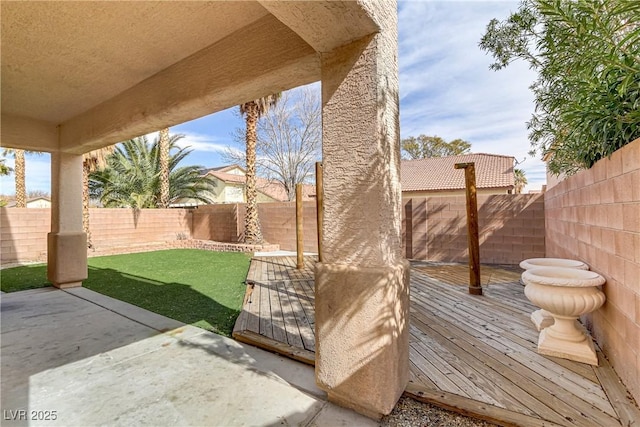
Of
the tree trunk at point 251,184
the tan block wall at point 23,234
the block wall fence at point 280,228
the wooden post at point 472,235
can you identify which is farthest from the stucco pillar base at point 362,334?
the tan block wall at point 23,234

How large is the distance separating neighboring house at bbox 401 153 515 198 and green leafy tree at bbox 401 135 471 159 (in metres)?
7.45

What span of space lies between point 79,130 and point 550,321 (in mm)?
6756

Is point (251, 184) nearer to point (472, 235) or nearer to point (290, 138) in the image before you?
point (290, 138)

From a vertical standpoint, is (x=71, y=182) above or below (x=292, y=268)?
above

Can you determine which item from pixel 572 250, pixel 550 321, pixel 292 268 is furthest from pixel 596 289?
pixel 292 268

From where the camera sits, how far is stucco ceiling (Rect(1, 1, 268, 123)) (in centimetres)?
219

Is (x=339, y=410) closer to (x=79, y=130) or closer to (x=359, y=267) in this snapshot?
(x=359, y=267)

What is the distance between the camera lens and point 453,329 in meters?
3.18

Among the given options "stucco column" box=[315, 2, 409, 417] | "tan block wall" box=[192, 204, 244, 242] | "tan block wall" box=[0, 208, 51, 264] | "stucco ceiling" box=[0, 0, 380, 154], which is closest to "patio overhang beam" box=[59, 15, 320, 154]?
"stucco ceiling" box=[0, 0, 380, 154]

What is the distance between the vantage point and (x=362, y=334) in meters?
1.80

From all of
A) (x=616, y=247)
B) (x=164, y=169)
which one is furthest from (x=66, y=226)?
(x=164, y=169)

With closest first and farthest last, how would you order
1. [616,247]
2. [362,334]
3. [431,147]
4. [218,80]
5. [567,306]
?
[362,334] < [616,247] < [567,306] < [218,80] < [431,147]

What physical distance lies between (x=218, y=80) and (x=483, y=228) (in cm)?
687

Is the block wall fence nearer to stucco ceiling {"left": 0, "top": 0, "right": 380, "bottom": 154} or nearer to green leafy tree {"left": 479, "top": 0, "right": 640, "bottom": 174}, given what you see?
green leafy tree {"left": 479, "top": 0, "right": 640, "bottom": 174}
